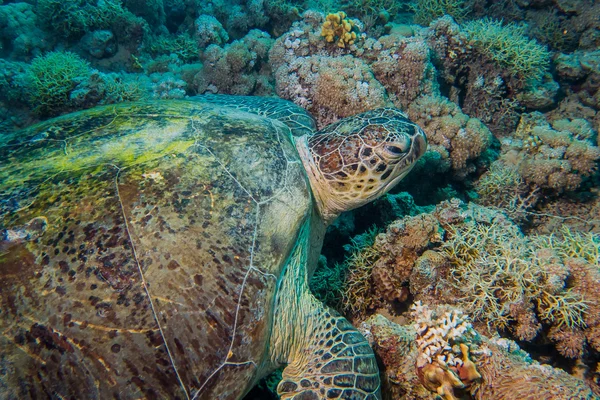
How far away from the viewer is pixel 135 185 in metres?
1.53

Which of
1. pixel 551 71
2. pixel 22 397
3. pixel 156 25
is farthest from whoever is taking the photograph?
pixel 156 25

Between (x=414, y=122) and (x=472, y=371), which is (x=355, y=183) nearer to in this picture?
(x=472, y=371)

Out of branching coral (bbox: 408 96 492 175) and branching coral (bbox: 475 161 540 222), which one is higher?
branching coral (bbox: 408 96 492 175)

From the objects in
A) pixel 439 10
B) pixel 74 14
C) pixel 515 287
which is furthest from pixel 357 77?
pixel 74 14

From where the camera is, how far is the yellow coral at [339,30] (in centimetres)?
405

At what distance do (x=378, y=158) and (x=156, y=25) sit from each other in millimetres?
6926

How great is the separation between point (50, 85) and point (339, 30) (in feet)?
12.7

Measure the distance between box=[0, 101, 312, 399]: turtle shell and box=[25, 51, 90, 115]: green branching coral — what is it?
2.25 m

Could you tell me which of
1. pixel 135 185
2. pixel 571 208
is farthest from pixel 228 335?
pixel 571 208

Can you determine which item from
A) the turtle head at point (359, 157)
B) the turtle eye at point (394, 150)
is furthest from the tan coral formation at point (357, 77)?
the turtle eye at point (394, 150)

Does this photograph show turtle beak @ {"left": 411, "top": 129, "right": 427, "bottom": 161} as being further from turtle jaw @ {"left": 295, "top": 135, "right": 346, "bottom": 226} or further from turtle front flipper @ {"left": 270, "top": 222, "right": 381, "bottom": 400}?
turtle front flipper @ {"left": 270, "top": 222, "right": 381, "bottom": 400}

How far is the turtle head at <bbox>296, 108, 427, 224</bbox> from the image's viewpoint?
87.4 inches

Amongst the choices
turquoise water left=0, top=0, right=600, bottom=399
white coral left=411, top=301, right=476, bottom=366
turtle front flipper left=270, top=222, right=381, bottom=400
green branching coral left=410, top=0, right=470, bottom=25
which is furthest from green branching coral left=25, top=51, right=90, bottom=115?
green branching coral left=410, top=0, right=470, bottom=25

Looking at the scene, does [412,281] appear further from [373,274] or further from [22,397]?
[22,397]
